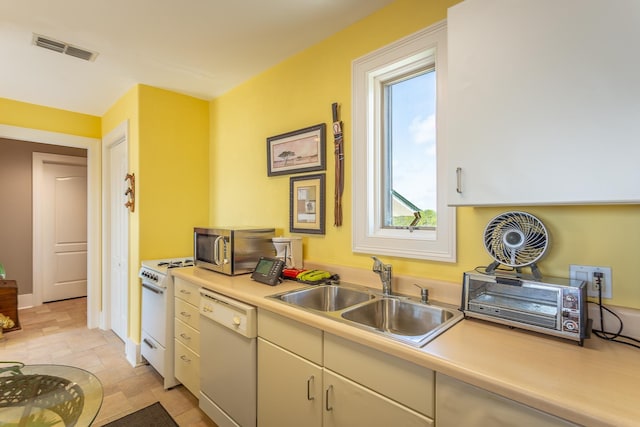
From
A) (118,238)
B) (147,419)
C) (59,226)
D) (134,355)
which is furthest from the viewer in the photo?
(59,226)

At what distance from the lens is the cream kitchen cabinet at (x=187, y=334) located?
2.10 m

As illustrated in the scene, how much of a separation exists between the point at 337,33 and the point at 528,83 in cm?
136

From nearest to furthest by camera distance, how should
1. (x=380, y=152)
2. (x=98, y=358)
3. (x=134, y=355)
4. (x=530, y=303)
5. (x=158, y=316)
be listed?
1. (x=530, y=303)
2. (x=380, y=152)
3. (x=158, y=316)
4. (x=134, y=355)
5. (x=98, y=358)

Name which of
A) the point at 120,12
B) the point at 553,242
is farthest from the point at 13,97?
the point at 553,242

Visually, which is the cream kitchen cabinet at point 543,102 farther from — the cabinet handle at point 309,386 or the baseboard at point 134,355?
the baseboard at point 134,355

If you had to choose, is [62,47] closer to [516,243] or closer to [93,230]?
[93,230]

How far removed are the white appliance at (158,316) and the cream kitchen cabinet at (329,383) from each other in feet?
3.68

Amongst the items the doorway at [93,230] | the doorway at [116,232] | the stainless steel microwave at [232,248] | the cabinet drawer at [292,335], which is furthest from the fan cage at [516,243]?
the doorway at [93,230]

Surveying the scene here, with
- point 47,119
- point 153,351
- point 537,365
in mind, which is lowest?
point 153,351

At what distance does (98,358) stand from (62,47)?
8.45ft

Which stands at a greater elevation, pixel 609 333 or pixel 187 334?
pixel 609 333

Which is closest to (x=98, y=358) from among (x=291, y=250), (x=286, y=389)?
(x=291, y=250)

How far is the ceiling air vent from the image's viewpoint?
2.08 meters

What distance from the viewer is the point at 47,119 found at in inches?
129
